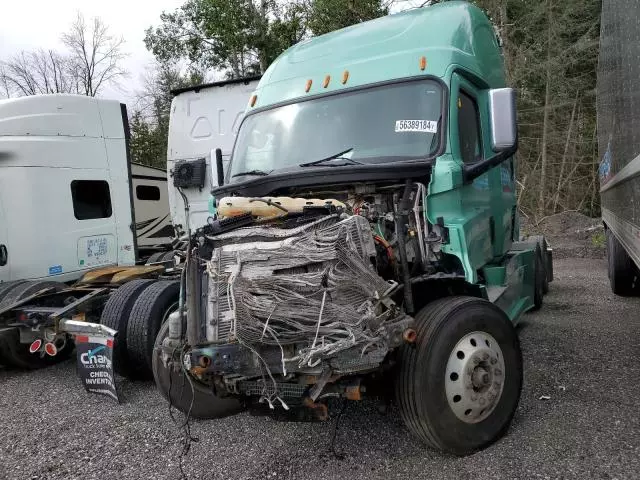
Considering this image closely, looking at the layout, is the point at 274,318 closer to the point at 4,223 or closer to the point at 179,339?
the point at 179,339

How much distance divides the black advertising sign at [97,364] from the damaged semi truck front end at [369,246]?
1052 mm

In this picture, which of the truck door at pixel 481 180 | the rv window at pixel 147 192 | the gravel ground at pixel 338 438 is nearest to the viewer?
the gravel ground at pixel 338 438

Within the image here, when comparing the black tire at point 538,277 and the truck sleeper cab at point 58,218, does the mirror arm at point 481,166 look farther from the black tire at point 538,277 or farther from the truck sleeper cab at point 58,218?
the truck sleeper cab at point 58,218

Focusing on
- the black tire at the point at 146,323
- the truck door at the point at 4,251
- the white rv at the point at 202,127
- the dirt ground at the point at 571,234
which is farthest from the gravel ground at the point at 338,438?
the dirt ground at the point at 571,234

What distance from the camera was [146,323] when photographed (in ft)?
15.8

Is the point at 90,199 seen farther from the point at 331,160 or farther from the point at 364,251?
the point at 364,251

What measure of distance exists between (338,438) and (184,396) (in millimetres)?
1073

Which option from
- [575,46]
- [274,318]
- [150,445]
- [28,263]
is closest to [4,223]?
[28,263]

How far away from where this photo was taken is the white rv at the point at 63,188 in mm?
5875

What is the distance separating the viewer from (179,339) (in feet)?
10.4

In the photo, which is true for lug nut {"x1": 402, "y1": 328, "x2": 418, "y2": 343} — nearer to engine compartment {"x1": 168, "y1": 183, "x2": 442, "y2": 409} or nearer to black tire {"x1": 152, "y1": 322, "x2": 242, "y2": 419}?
engine compartment {"x1": 168, "y1": 183, "x2": 442, "y2": 409}

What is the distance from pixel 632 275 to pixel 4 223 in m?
7.78

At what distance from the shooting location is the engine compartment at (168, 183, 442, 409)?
285 centimetres

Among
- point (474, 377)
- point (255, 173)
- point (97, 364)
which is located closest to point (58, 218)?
point (97, 364)
